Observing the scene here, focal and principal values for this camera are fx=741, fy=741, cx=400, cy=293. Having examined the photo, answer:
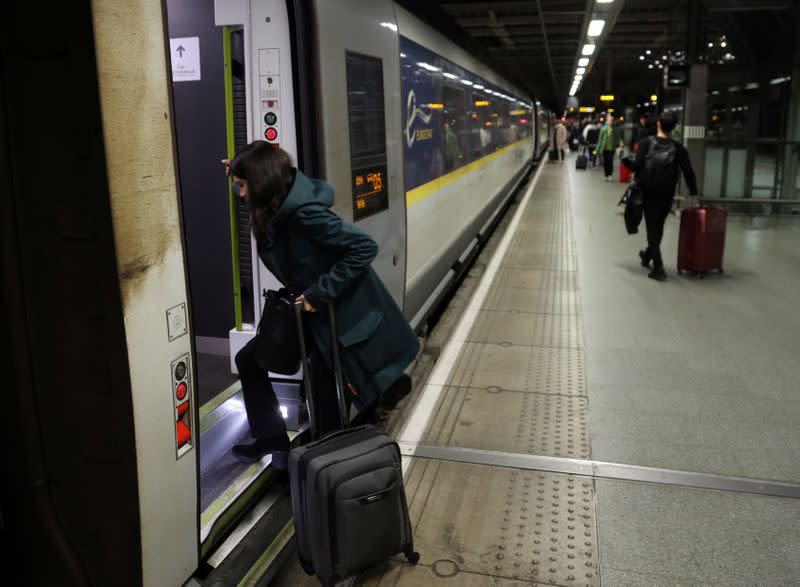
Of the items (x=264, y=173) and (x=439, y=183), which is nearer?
(x=264, y=173)

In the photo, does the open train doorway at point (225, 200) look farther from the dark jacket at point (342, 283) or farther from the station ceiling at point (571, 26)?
the station ceiling at point (571, 26)

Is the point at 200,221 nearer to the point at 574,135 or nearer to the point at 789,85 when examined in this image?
the point at 789,85

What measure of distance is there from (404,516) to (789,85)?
12.4 metres

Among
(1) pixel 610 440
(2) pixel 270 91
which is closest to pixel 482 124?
(1) pixel 610 440

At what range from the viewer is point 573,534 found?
120 inches

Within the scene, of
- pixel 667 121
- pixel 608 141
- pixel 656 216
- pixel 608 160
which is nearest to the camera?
pixel 667 121

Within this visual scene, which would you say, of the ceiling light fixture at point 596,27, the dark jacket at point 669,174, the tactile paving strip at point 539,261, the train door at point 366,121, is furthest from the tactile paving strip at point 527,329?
the ceiling light fixture at point 596,27

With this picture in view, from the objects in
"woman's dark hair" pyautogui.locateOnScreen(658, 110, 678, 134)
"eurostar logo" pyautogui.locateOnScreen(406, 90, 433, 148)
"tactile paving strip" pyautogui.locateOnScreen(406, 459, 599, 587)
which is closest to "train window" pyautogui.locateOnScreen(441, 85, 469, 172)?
"eurostar logo" pyautogui.locateOnScreen(406, 90, 433, 148)

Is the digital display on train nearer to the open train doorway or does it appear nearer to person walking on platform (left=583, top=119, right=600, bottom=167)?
the open train doorway

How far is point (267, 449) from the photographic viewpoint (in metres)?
3.22

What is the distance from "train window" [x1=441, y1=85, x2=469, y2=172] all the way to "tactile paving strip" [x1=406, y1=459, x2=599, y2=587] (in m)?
3.51

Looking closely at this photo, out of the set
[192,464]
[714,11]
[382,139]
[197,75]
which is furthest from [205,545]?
[714,11]

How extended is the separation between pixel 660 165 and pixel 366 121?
449 cm

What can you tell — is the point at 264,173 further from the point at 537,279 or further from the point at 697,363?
the point at 537,279
